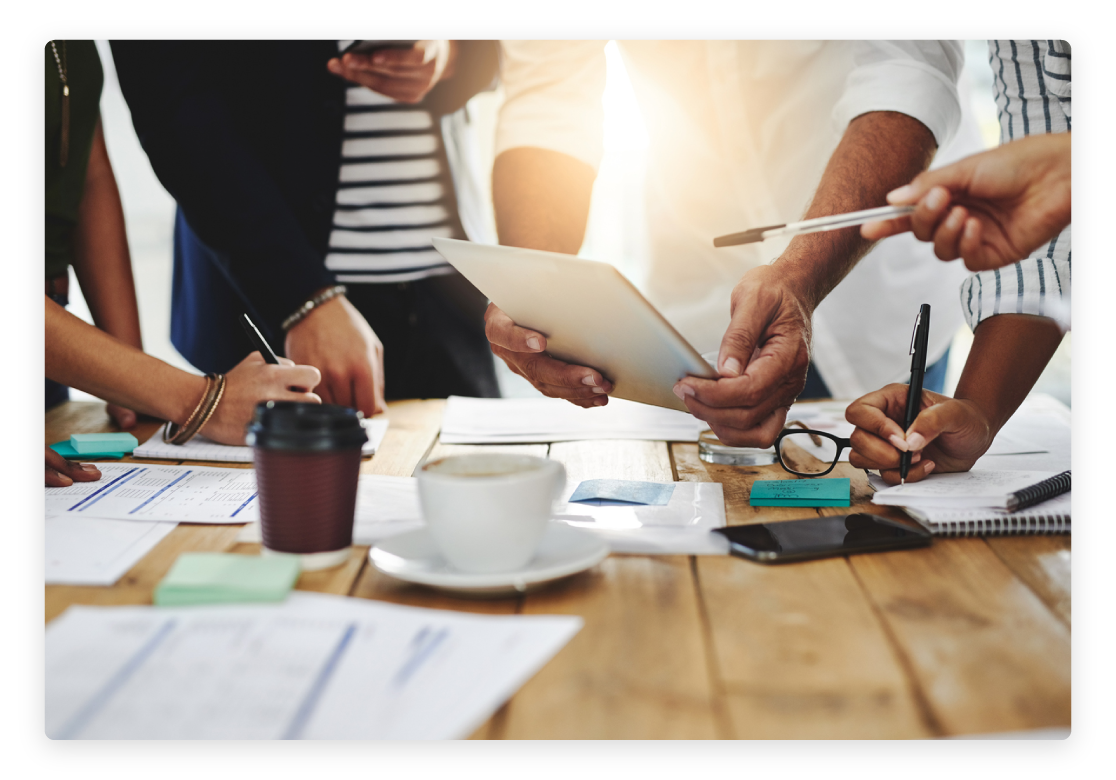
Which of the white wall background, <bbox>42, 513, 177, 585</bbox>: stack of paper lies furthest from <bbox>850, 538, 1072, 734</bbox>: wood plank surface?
the white wall background

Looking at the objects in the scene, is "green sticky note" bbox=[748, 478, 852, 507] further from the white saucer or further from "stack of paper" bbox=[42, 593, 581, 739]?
"stack of paper" bbox=[42, 593, 581, 739]

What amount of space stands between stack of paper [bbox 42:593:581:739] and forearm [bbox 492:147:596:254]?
1.15 meters

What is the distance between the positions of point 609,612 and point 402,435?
0.76m

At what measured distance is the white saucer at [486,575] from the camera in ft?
1.98

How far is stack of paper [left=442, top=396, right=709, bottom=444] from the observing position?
126 centimetres

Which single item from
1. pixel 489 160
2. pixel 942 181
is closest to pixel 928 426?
pixel 942 181

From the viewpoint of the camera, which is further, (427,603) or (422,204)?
(422,204)

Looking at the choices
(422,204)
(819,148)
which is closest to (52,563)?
(422,204)

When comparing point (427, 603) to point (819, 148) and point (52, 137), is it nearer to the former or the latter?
Result: point (52, 137)

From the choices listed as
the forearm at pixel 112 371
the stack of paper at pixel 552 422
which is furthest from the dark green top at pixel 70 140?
the stack of paper at pixel 552 422

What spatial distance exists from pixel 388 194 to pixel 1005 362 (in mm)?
1223

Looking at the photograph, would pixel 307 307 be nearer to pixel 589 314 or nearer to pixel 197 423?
pixel 197 423

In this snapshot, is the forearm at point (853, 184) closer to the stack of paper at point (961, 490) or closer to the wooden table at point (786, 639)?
the stack of paper at point (961, 490)

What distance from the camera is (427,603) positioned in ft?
2.00
